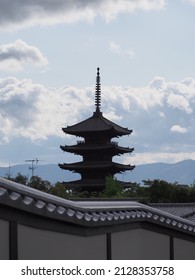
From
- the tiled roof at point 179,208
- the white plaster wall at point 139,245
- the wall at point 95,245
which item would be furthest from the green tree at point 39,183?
the white plaster wall at point 139,245

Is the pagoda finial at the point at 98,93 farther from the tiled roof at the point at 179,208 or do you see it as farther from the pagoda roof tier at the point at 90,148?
the tiled roof at the point at 179,208

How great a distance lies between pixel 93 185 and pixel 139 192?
5.42 meters

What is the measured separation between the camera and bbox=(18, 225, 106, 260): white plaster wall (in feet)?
26.1

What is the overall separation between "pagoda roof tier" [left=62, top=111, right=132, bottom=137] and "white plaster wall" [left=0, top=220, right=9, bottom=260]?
51556mm

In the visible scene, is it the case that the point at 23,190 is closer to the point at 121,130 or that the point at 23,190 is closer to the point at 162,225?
the point at 162,225

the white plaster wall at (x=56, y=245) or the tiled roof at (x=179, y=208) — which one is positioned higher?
the tiled roof at (x=179, y=208)

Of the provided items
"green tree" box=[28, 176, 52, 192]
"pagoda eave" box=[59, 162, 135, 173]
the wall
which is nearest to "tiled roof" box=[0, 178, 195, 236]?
the wall

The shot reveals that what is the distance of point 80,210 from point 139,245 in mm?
2790

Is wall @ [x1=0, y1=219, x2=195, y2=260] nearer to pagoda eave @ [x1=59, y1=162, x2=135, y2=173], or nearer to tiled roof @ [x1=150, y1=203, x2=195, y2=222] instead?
tiled roof @ [x1=150, y1=203, x2=195, y2=222]

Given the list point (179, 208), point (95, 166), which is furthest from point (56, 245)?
point (95, 166)

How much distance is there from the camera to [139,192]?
55281 millimetres

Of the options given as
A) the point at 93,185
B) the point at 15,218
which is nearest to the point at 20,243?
the point at 15,218

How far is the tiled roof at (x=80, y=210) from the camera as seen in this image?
7.40 metres

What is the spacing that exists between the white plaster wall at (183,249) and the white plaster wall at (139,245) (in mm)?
470
